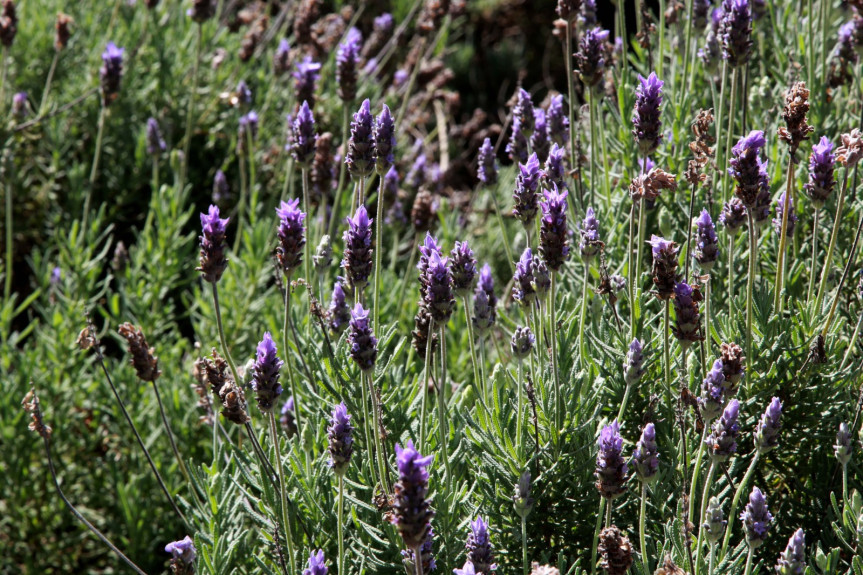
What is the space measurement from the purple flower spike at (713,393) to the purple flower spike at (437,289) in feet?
1.47

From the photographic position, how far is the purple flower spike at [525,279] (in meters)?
1.55

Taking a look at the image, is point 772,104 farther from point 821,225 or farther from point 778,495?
point 778,495

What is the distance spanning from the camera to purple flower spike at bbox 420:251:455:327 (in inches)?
55.3

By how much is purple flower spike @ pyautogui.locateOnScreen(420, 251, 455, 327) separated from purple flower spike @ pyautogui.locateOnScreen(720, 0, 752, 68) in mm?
882

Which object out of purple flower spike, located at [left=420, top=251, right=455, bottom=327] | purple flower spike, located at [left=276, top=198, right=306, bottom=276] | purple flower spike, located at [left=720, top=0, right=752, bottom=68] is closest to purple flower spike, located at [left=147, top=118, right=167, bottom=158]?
purple flower spike, located at [left=276, top=198, right=306, bottom=276]

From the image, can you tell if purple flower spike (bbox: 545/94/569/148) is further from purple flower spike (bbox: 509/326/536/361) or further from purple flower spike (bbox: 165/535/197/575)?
purple flower spike (bbox: 165/535/197/575)

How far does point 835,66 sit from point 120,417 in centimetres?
252

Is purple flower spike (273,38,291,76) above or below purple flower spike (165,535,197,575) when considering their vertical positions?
above

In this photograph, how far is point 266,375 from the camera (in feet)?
4.67

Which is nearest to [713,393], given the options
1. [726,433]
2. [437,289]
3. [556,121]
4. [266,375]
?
[726,433]

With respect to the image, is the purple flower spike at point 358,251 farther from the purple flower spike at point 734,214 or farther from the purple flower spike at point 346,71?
the purple flower spike at point 346,71

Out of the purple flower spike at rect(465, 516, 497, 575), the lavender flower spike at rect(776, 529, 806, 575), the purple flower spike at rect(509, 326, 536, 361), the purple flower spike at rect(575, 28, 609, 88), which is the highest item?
the purple flower spike at rect(575, 28, 609, 88)

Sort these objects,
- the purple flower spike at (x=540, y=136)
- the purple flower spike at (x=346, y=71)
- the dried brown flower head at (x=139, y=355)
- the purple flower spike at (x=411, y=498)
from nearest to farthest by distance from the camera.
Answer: the purple flower spike at (x=411, y=498) < the dried brown flower head at (x=139, y=355) < the purple flower spike at (x=540, y=136) < the purple flower spike at (x=346, y=71)

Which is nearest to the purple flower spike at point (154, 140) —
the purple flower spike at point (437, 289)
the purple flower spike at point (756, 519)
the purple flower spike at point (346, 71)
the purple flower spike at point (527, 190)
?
the purple flower spike at point (346, 71)
